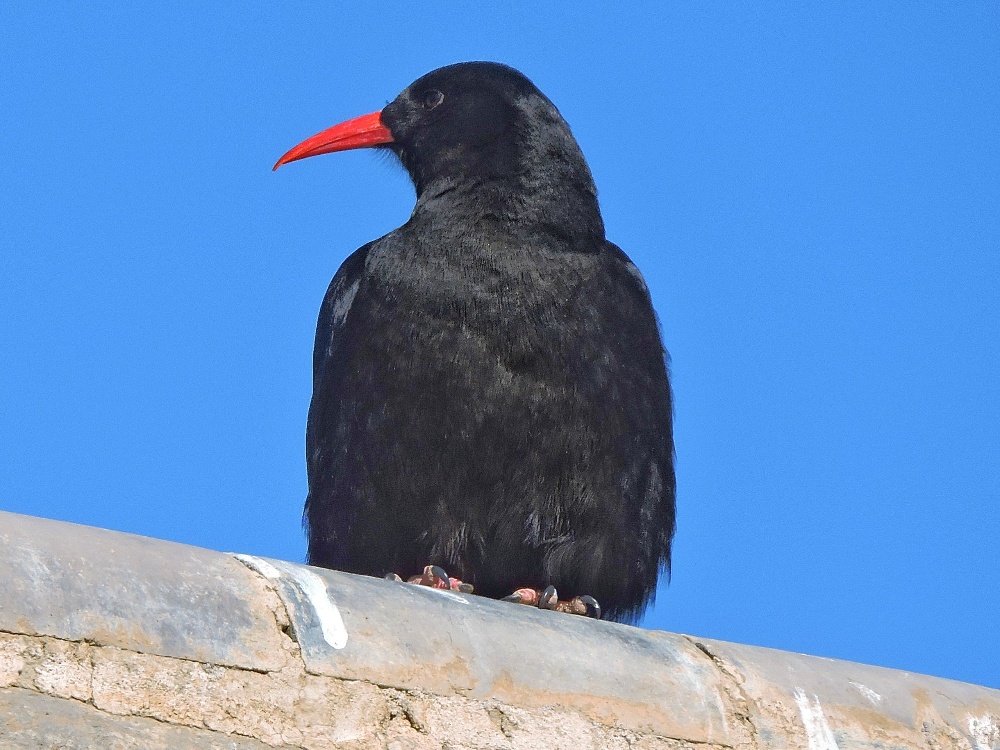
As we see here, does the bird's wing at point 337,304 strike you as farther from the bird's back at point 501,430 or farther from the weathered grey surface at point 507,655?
the weathered grey surface at point 507,655

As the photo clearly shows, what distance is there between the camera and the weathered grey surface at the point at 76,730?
101 inches

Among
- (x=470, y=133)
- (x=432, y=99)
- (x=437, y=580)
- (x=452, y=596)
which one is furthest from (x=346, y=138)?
(x=452, y=596)

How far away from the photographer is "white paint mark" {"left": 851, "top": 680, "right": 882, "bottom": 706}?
154 inches

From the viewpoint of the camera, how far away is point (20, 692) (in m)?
2.62

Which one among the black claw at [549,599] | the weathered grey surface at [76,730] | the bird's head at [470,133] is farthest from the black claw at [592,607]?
the weathered grey surface at [76,730]

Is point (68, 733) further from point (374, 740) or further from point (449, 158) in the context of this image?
point (449, 158)

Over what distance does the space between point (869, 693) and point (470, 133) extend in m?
3.38

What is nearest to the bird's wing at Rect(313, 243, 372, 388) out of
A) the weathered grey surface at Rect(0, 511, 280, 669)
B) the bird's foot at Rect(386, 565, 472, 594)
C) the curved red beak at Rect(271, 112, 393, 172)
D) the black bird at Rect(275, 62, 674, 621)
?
the black bird at Rect(275, 62, 674, 621)

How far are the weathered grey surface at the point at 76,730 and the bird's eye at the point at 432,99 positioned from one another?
14.5 feet

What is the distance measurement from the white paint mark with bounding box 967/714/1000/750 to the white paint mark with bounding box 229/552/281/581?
1.94 meters

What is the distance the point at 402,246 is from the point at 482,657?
2931 millimetres

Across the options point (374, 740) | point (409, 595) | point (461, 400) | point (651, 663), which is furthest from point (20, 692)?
point (461, 400)

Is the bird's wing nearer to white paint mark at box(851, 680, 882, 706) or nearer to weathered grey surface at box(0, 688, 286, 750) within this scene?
white paint mark at box(851, 680, 882, 706)

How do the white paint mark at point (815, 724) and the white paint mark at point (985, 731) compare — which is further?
the white paint mark at point (985, 731)
